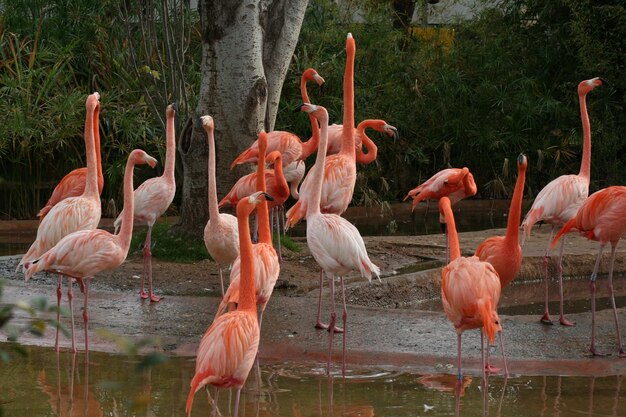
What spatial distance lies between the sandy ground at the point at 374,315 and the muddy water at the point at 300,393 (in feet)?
0.77

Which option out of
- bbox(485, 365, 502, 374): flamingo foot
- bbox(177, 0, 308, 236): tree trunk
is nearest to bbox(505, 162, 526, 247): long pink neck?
bbox(485, 365, 502, 374): flamingo foot

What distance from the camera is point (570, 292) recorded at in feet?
26.2

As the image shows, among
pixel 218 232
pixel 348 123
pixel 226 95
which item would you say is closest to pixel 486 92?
pixel 226 95

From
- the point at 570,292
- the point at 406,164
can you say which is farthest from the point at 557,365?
the point at 406,164

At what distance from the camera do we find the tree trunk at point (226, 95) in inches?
313

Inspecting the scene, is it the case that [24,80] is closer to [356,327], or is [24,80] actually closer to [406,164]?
[406,164]

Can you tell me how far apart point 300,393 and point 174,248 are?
3.49m

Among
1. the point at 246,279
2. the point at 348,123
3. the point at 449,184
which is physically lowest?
the point at 246,279

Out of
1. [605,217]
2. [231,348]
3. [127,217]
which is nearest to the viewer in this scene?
[231,348]

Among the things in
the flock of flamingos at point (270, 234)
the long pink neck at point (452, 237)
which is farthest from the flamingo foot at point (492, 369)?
the long pink neck at point (452, 237)

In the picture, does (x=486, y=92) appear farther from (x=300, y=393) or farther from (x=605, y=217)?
(x=300, y=393)

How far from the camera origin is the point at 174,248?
8.05m

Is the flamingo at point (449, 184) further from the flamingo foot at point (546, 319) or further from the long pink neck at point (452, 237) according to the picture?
the long pink neck at point (452, 237)

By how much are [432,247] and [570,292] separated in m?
1.39
